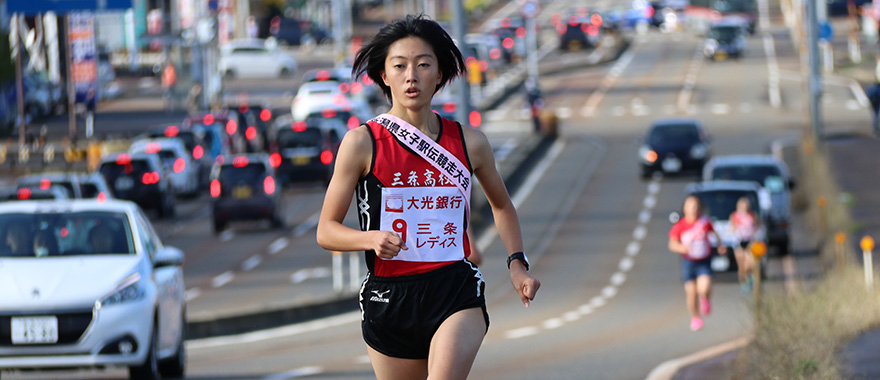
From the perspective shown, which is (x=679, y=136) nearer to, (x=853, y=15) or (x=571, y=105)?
(x=571, y=105)

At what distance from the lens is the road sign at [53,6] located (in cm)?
4875

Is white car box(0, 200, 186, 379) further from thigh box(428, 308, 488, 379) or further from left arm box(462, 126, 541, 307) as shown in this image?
thigh box(428, 308, 488, 379)

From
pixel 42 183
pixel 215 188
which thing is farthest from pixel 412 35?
pixel 215 188

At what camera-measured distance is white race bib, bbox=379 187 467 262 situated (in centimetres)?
631

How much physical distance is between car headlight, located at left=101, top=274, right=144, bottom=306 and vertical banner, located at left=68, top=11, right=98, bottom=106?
1965 inches

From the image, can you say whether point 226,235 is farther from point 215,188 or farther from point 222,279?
point 222,279

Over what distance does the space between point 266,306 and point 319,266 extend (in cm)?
1000

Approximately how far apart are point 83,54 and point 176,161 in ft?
61.9

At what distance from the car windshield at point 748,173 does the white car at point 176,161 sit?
46.6 feet

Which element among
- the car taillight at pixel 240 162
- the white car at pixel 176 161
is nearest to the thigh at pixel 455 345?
the car taillight at pixel 240 162

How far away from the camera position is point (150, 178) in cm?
4256

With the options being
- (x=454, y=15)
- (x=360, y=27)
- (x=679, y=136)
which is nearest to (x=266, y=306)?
(x=454, y=15)

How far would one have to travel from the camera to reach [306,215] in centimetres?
4325

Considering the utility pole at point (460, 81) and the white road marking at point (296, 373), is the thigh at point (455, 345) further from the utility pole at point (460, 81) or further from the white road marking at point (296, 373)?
the utility pole at point (460, 81)
